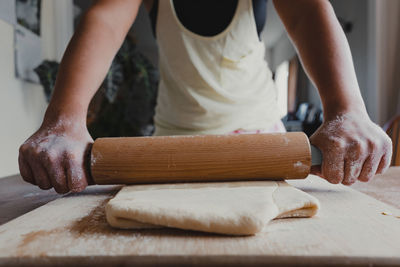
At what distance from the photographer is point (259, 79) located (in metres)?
1.27

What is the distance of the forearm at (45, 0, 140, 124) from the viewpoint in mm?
754

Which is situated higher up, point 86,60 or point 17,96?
point 86,60

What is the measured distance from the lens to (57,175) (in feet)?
2.14

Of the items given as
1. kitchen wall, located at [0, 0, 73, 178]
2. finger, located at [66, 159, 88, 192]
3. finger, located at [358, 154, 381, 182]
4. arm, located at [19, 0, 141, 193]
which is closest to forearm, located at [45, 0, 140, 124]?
arm, located at [19, 0, 141, 193]

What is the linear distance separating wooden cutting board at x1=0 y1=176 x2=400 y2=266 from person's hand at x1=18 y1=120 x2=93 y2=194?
125 mm

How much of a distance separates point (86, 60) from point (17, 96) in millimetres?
1554

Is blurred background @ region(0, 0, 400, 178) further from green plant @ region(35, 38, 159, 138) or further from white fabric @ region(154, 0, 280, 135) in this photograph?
white fabric @ region(154, 0, 280, 135)

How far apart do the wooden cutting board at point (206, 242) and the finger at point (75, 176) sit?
0.12 m

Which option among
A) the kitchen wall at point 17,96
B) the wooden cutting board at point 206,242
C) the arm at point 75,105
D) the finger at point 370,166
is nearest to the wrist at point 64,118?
the arm at point 75,105

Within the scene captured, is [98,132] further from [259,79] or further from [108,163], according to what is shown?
[108,163]

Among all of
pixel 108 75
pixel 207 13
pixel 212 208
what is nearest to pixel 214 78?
pixel 207 13

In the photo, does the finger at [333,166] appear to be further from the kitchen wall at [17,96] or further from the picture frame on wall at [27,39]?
the picture frame on wall at [27,39]

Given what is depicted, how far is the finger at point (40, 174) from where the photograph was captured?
0.65 m

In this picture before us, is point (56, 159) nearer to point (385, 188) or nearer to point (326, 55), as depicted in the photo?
point (326, 55)
